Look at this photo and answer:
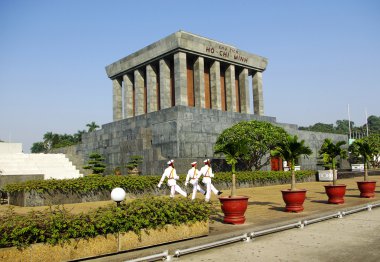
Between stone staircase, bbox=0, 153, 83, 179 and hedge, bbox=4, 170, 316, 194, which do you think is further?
stone staircase, bbox=0, 153, 83, 179

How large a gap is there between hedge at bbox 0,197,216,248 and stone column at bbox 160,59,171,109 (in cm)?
2806

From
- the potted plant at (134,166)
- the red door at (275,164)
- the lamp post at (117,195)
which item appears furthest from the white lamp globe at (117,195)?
the red door at (275,164)

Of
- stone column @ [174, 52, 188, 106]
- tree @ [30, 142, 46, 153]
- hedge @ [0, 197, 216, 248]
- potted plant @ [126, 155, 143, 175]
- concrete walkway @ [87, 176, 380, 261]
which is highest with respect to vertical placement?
stone column @ [174, 52, 188, 106]

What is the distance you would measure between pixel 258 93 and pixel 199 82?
10.7 meters

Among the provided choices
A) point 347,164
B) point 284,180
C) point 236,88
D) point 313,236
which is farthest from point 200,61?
point 313,236

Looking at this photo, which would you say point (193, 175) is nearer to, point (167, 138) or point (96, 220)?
point (96, 220)

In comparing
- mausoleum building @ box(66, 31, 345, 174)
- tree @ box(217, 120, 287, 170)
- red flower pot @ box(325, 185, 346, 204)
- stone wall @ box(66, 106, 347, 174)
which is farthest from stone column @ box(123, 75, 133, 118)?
→ red flower pot @ box(325, 185, 346, 204)

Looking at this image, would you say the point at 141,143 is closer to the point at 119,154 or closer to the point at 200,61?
the point at 119,154

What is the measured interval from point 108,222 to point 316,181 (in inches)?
1089

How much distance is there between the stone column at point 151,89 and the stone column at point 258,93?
12940mm

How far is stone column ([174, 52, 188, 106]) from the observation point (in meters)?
34.8

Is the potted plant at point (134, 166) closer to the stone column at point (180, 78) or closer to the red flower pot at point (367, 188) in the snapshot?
the stone column at point (180, 78)

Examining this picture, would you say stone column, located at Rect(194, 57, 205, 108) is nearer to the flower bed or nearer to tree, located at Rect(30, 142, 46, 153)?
the flower bed

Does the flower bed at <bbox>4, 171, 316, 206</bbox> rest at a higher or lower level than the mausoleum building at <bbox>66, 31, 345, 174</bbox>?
lower
